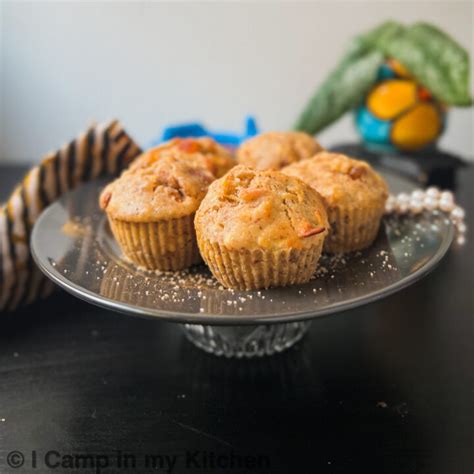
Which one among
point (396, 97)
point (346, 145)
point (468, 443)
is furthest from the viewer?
point (346, 145)

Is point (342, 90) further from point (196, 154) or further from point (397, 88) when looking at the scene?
point (196, 154)

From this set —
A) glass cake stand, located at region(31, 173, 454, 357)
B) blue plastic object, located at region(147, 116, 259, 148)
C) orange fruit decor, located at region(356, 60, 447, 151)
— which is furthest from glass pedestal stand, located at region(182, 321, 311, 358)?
Result: orange fruit decor, located at region(356, 60, 447, 151)

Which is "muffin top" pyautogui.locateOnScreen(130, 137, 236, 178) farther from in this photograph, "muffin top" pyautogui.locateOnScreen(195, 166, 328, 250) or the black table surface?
the black table surface

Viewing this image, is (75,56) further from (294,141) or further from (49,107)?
(294,141)

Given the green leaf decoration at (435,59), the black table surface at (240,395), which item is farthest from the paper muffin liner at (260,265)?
the green leaf decoration at (435,59)

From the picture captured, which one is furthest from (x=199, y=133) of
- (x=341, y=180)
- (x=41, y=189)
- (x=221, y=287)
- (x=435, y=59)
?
(x=435, y=59)

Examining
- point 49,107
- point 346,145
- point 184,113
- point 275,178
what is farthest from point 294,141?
point 49,107
